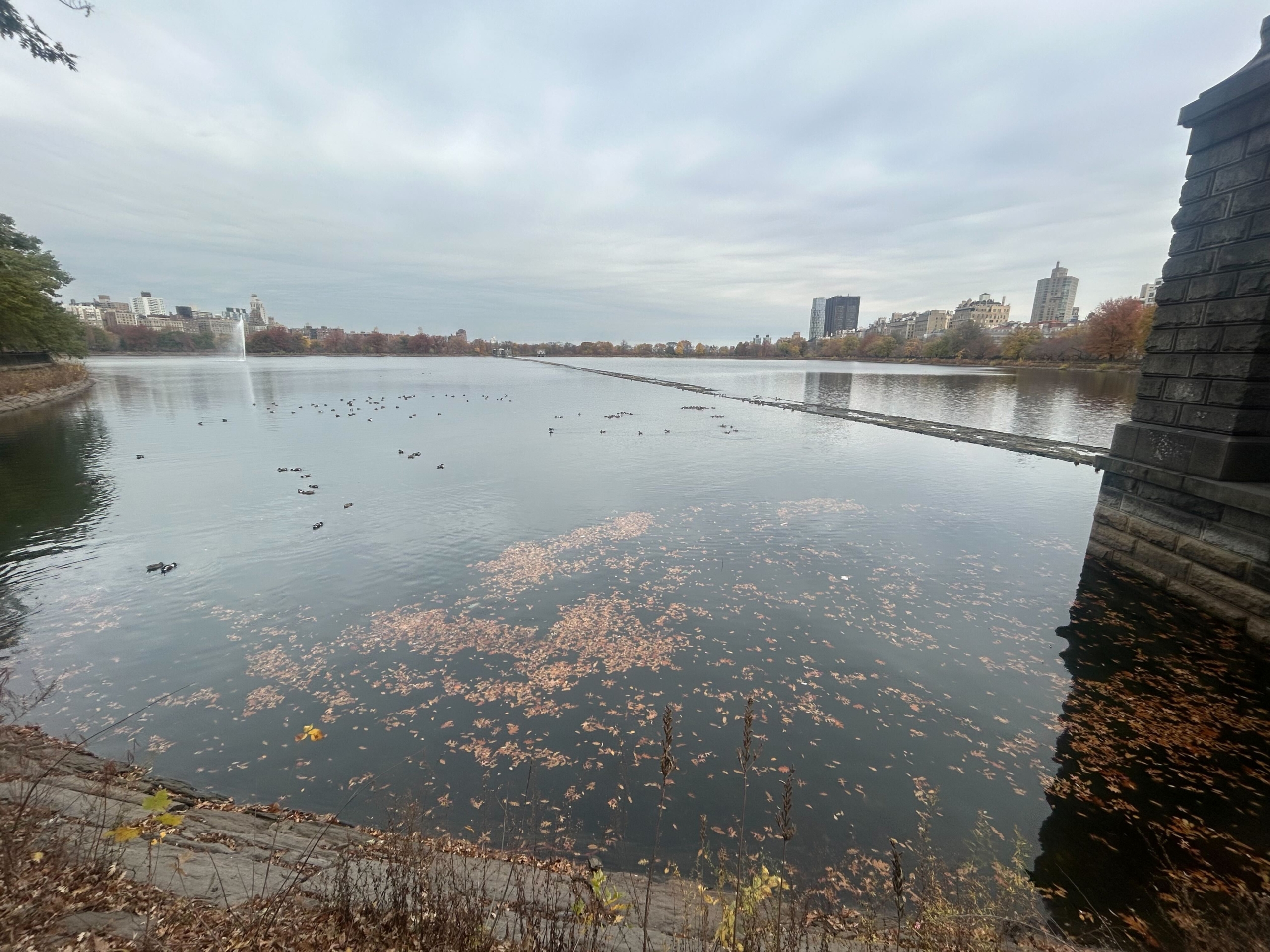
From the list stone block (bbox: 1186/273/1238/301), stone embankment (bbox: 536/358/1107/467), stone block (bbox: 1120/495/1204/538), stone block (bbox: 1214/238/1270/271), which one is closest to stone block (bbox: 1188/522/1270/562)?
Answer: stone block (bbox: 1120/495/1204/538)

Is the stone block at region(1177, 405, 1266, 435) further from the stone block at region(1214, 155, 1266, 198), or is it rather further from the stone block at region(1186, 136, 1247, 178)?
the stone block at region(1186, 136, 1247, 178)

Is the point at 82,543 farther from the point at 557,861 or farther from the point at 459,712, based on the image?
the point at 557,861

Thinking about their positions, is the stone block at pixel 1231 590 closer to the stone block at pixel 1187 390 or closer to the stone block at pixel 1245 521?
the stone block at pixel 1245 521

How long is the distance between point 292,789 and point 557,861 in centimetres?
367

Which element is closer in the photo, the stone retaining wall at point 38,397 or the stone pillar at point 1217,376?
the stone pillar at point 1217,376

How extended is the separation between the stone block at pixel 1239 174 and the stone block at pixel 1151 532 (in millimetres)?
6983

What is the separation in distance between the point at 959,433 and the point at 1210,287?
85.6 ft

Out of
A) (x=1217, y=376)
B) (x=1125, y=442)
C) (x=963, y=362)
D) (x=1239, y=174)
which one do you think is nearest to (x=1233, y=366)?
(x=1217, y=376)

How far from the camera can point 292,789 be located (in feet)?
21.6

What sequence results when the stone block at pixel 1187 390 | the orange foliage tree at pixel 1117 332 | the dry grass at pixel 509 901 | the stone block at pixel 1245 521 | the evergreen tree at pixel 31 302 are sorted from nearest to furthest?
the dry grass at pixel 509 901
the stone block at pixel 1245 521
the stone block at pixel 1187 390
the evergreen tree at pixel 31 302
the orange foliage tree at pixel 1117 332

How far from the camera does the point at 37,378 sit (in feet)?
154

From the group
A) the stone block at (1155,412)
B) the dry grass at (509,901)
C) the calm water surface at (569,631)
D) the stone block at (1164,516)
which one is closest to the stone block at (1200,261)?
the stone block at (1155,412)

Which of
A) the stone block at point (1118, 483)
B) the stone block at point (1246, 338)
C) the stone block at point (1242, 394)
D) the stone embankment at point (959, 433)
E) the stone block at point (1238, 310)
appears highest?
the stone block at point (1238, 310)

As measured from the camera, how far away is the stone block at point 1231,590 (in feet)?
30.6
